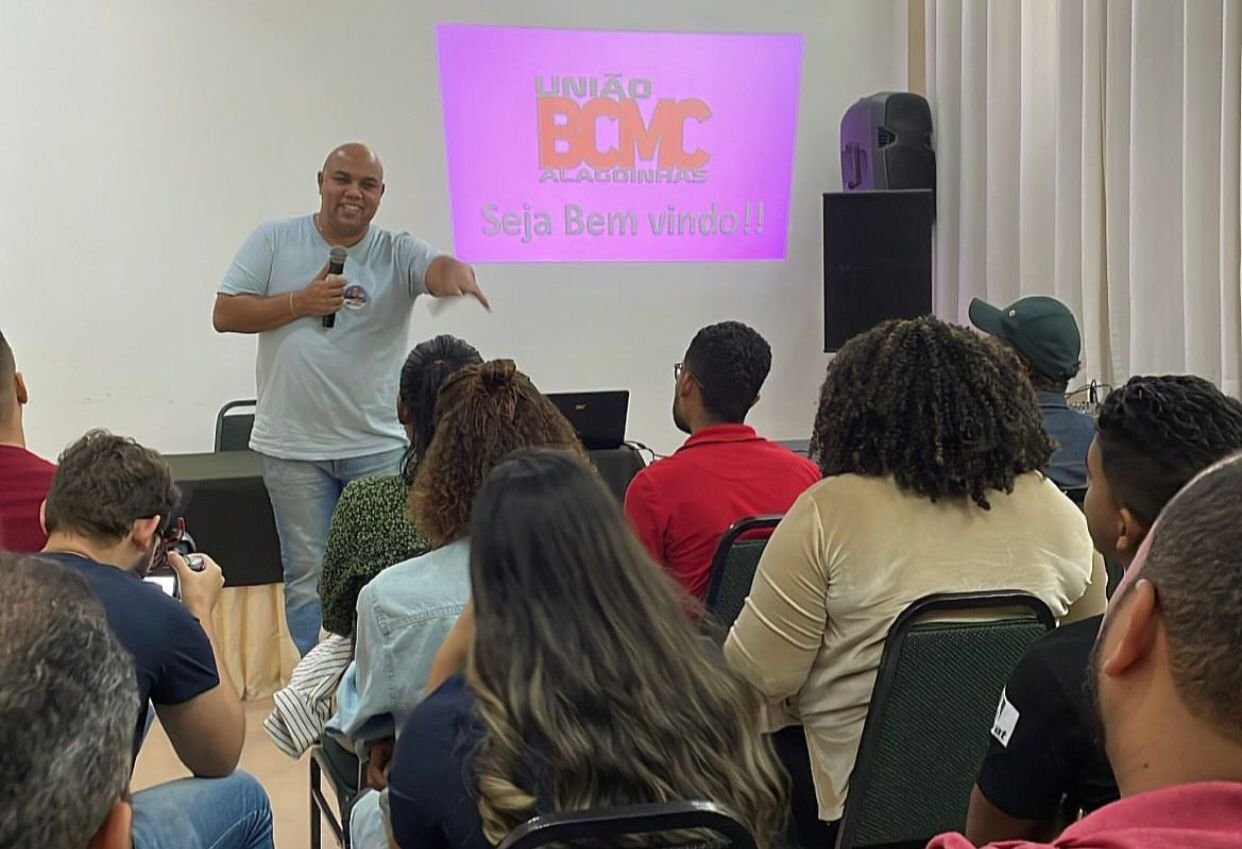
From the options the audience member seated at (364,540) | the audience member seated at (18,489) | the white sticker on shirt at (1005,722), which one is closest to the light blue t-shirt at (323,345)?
the audience member seated at (18,489)

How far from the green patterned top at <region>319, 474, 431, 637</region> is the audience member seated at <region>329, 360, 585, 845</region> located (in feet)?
0.66

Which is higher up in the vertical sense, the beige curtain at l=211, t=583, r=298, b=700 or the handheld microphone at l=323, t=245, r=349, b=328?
the handheld microphone at l=323, t=245, r=349, b=328

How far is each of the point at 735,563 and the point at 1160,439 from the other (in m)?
0.80

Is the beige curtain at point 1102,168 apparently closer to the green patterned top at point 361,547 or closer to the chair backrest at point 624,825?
the green patterned top at point 361,547

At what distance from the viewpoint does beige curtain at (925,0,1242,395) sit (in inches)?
145

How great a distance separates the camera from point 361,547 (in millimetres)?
1965

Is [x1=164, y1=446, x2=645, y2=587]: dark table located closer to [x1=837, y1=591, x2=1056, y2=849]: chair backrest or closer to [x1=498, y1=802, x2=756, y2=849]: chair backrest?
[x1=837, y1=591, x2=1056, y2=849]: chair backrest

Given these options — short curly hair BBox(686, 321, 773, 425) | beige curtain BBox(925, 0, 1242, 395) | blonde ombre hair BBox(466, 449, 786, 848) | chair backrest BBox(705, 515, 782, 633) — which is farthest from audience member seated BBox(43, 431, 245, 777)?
beige curtain BBox(925, 0, 1242, 395)

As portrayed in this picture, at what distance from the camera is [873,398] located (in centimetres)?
171

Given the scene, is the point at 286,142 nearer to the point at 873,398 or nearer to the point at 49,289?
the point at 49,289

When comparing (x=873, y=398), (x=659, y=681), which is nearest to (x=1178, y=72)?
(x=873, y=398)

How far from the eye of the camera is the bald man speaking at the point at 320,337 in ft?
10.3

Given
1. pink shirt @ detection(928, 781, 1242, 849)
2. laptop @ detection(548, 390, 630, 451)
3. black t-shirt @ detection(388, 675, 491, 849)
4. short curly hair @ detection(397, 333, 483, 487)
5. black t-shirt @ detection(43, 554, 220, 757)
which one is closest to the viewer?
pink shirt @ detection(928, 781, 1242, 849)

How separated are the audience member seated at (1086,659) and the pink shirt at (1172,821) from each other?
1.60 feet
